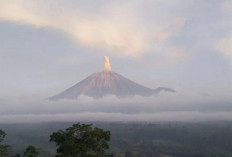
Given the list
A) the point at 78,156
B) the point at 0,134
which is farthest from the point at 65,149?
the point at 0,134

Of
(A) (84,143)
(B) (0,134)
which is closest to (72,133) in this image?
(A) (84,143)

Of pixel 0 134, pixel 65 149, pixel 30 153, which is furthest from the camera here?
pixel 0 134

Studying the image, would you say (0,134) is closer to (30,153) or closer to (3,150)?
(3,150)

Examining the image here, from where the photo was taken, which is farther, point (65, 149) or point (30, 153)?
point (30, 153)

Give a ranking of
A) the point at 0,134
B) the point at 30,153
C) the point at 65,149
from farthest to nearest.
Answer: the point at 0,134, the point at 30,153, the point at 65,149

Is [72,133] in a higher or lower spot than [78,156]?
higher

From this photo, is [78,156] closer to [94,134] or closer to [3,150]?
[94,134]
